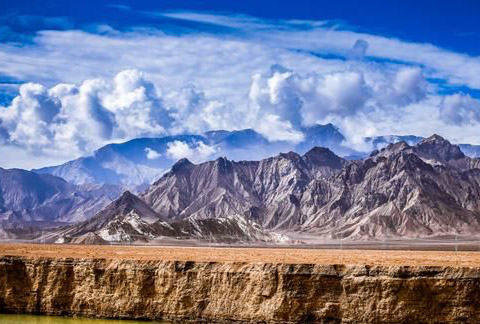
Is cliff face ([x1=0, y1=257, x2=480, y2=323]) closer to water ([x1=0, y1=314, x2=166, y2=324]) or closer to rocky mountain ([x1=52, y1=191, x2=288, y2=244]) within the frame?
water ([x1=0, y1=314, x2=166, y2=324])

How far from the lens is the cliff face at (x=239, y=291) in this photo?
Result: 1415 inches

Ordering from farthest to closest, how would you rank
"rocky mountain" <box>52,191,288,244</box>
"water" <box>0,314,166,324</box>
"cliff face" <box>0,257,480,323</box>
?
"rocky mountain" <box>52,191,288,244</box> → "water" <box>0,314,166,324</box> → "cliff face" <box>0,257,480,323</box>

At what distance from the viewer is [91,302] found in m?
42.6

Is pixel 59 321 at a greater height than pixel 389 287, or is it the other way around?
pixel 389 287

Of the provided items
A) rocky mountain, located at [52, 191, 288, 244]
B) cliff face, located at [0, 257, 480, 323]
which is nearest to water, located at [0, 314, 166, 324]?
cliff face, located at [0, 257, 480, 323]

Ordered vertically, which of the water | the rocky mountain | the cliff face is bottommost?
the rocky mountain

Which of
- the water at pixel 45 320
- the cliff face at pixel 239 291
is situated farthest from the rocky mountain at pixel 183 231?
the water at pixel 45 320

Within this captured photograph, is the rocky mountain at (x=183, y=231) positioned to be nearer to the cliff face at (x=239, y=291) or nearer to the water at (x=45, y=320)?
the cliff face at (x=239, y=291)

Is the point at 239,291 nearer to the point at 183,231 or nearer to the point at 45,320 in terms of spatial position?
the point at 45,320

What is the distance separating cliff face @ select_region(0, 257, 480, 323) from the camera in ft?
118

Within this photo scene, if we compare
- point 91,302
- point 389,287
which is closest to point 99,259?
point 91,302

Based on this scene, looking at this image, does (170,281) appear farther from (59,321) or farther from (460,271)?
(460,271)

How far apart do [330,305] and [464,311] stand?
6681 mm

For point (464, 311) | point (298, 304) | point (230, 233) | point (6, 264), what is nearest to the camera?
point (464, 311)
